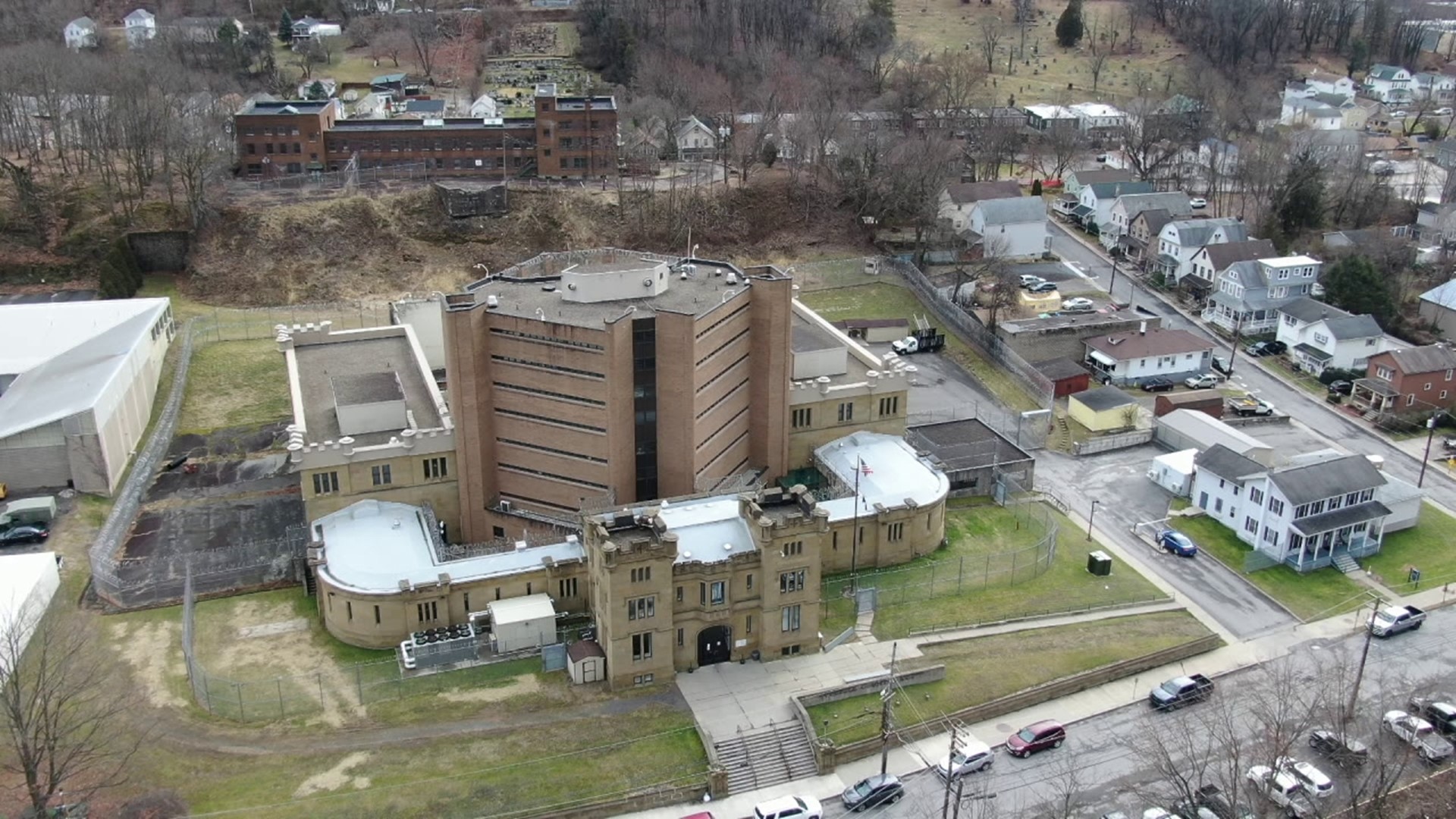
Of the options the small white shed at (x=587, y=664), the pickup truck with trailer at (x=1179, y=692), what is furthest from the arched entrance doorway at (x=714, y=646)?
the pickup truck with trailer at (x=1179, y=692)

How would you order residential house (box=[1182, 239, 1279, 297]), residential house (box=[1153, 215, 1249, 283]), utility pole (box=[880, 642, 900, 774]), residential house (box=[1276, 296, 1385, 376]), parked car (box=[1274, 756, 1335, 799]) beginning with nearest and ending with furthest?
1. utility pole (box=[880, 642, 900, 774])
2. parked car (box=[1274, 756, 1335, 799])
3. residential house (box=[1276, 296, 1385, 376])
4. residential house (box=[1182, 239, 1279, 297])
5. residential house (box=[1153, 215, 1249, 283])

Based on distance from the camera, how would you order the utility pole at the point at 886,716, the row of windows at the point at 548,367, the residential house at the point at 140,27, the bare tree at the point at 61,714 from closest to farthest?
the bare tree at the point at 61,714, the utility pole at the point at 886,716, the row of windows at the point at 548,367, the residential house at the point at 140,27

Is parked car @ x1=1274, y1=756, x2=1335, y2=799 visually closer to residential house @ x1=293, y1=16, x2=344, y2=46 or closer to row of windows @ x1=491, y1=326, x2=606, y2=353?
row of windows @ x1=491, y1=326, x2=606, y2=353

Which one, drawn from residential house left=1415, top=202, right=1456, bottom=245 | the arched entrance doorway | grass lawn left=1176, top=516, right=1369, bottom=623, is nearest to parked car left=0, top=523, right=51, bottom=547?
the arched entrance doorway

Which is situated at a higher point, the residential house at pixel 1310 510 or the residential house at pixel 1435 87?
the residential house at pixel 1435 87

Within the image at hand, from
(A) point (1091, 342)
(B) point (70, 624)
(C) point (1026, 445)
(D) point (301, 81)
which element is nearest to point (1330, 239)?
(A) point (1091, 342)

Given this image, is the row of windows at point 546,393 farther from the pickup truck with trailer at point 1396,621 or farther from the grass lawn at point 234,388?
the pickup truck with trailer at point 1396,621

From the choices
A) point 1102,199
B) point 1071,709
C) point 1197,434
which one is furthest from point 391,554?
point 1102,199

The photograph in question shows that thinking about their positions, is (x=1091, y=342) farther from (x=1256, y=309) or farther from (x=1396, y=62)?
(x=1396, y=62)
